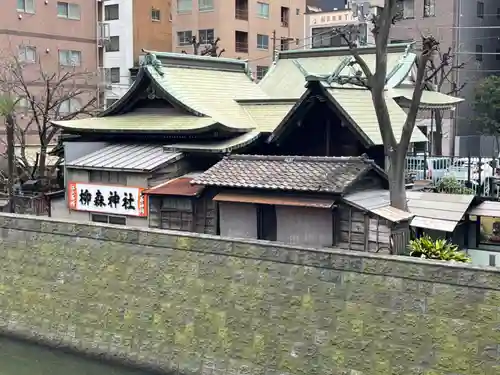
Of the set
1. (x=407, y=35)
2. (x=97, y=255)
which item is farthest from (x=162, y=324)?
(x=407, y=35)

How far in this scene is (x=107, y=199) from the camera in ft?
53.9

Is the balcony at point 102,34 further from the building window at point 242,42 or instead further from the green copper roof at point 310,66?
the green copper roof at point 310,66

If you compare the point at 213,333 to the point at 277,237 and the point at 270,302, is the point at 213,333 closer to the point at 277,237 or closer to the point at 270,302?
the point at 270,302

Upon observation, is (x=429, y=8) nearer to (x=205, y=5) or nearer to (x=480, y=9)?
(x=480, y=9)

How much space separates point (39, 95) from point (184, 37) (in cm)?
1490

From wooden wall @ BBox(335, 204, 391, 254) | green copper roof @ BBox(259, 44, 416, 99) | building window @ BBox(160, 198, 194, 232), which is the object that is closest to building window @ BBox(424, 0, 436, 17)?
green copper roof @ BBox(259, 44, 416, 99)

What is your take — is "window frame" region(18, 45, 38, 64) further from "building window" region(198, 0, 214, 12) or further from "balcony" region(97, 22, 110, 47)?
"building window" region(198, 0, 214, 12)

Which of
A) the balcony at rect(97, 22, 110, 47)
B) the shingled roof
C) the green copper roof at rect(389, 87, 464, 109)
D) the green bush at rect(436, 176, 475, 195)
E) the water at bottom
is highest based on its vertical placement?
the balcony at rect(97, 22, 110, 47)

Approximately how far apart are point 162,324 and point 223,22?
108 feet

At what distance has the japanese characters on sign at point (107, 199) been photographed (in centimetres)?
1590

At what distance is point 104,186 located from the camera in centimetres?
1648

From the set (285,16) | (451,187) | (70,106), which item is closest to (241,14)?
(285,16)

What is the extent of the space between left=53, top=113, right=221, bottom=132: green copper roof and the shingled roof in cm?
207

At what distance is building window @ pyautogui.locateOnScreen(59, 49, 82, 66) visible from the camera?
33.8 meters
